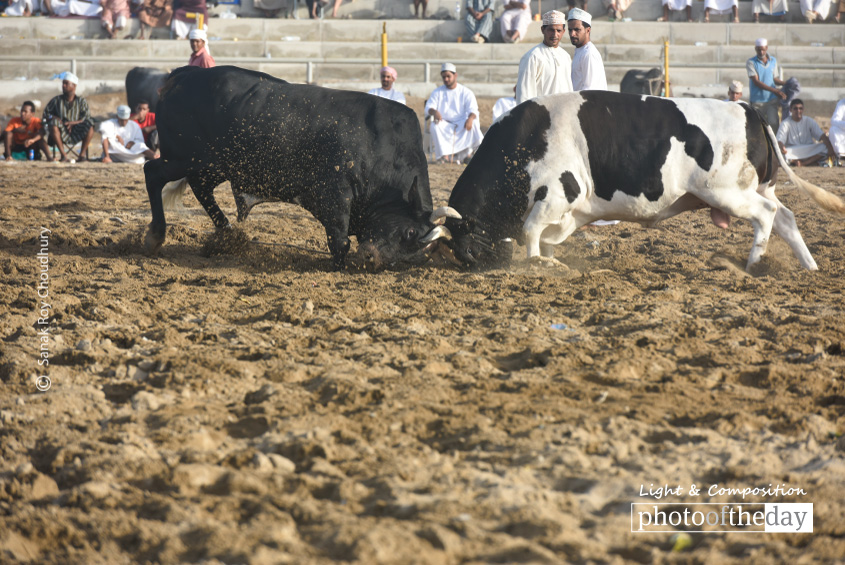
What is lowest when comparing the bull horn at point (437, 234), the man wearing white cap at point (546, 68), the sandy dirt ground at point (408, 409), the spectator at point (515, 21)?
the sandy dirt ground at point (408, 409)

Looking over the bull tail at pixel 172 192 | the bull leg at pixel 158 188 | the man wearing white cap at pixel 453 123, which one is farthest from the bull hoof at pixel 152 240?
the man wearing white cap at pixel 453 123

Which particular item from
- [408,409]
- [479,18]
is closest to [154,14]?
[479,18]

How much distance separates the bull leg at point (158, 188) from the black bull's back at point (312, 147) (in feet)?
0.06

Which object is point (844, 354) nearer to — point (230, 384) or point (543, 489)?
point (543, 489)

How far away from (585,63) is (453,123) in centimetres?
724

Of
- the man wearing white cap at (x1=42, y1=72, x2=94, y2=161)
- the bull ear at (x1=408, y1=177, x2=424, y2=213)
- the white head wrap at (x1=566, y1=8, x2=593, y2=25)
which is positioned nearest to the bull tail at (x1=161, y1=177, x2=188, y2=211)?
the bull ear at (x1=408, y1=177, x2=424, y2=213)

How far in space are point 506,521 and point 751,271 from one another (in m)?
4.30

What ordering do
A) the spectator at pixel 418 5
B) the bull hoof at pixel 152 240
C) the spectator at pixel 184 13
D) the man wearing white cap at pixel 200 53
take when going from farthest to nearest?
the spectator at pixel 418 5
the spectator at pixel 184 13
the man wearing white cap at pixel 200 53
the bull hoof at pixel 152 240

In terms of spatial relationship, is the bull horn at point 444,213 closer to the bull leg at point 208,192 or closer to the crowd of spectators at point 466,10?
the bull leg at point 208,192

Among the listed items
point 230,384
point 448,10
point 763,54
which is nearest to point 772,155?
point 230,384

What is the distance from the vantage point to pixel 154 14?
61.5ft

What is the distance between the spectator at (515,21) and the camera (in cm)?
1822

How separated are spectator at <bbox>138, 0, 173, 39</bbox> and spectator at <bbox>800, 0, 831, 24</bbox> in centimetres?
1383

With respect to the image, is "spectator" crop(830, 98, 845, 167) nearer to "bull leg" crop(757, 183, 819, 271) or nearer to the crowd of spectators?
the crowd of spectators
